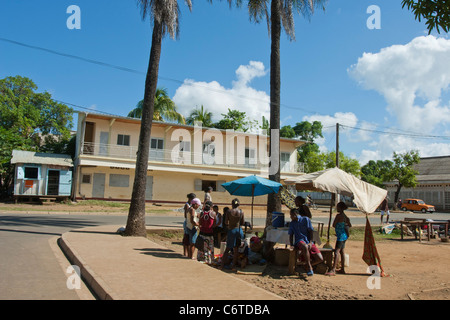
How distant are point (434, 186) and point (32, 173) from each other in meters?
44.2

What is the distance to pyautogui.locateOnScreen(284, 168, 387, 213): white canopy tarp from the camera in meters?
7.99

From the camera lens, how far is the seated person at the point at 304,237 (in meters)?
7.33

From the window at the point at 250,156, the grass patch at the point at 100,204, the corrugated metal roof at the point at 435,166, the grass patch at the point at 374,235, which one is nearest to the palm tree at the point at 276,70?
the grass patch at the point at 374,235

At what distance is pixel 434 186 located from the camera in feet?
140

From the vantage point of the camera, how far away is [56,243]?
32.7ft

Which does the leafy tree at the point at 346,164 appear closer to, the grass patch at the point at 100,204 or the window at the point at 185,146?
the window at the point at 185,146

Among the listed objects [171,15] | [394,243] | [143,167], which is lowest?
[394,243]

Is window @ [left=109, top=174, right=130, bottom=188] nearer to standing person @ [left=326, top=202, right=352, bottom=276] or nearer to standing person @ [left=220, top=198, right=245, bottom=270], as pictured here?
standing person @ [left=220, top=198, right=245, bottom=270]

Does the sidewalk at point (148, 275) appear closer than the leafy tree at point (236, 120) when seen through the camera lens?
Yes

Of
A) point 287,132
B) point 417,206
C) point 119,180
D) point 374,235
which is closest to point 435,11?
point 374,235

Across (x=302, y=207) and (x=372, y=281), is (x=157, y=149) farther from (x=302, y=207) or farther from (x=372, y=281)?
(x=372, y=281)

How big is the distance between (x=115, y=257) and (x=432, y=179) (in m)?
45.7
